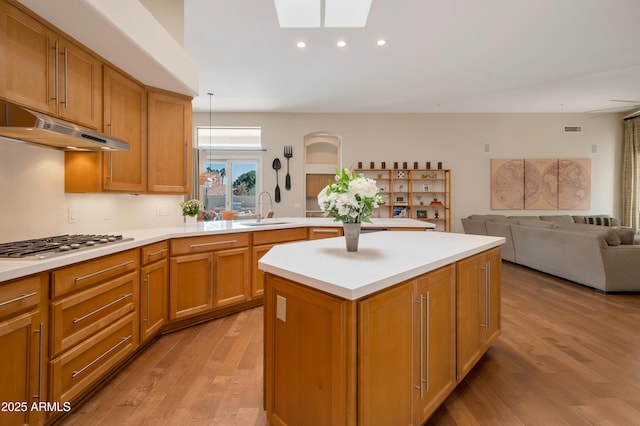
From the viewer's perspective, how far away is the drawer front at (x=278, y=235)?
3.28 m

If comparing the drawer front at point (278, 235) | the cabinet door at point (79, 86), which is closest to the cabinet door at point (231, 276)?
the drawer front at point (278, 235)

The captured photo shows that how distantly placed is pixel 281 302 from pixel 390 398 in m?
0.59

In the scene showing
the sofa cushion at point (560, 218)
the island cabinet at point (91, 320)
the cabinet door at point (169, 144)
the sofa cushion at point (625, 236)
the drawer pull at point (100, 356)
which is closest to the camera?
the island cabinet at point (91, 320)

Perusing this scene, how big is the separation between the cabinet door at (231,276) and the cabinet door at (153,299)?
1.55ft

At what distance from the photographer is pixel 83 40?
80.9 inches

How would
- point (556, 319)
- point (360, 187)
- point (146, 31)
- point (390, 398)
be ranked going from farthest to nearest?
point (556, 319) → point (146, 31) → point (360, 187) → point (390, 398)

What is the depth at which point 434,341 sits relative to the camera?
1496 mm

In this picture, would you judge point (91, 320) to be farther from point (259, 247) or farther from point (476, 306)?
point (476, 306)

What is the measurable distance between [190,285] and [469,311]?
7.48ft

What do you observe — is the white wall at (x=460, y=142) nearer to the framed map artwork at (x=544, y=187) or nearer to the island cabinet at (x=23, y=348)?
the framed map artwork at (x=544, y=187)

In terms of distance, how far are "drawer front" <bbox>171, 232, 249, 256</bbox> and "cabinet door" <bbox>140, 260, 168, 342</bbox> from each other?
0.17 m

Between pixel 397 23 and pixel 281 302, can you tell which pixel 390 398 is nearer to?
pixel 281 302

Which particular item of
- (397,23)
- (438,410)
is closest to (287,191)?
(397,23)

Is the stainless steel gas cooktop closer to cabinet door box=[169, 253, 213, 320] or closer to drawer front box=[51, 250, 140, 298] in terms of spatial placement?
drawer front box=[51, 250, 140, 298]
